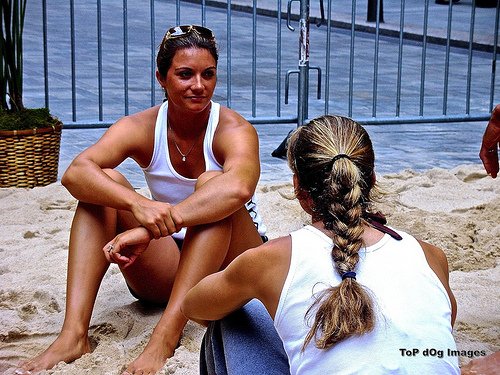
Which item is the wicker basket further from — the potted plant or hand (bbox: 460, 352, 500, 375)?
hand (bbox: 460, 352, 500, 375)

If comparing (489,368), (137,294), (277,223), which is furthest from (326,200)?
(277,223)

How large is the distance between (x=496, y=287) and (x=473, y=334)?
0.56 m

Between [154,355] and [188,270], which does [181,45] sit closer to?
[188,270]

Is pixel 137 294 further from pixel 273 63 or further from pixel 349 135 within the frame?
pixel 273 63

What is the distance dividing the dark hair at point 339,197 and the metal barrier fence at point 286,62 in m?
4.25

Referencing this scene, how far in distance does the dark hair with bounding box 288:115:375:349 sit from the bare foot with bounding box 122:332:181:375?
45.2 inches

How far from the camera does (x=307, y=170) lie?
2.57m

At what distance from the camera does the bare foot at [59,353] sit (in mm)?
3514

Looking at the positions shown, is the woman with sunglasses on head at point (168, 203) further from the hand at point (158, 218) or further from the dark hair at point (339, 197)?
the dark hair at point (339, 197)

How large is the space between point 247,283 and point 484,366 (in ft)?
3.22

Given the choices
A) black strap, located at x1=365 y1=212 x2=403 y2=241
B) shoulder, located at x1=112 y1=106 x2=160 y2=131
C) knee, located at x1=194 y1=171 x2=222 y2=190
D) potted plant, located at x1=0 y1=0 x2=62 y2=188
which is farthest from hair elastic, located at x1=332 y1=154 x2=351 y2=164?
potted plant, located at x1=0 y1=0 x2=62 y2=188

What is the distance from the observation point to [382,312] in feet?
7.86

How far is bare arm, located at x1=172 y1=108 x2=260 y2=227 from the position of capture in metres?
3.59

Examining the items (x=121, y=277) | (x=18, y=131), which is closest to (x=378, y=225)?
(x=121, y=277)
